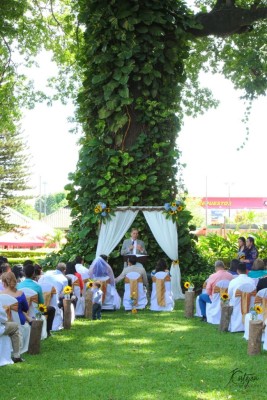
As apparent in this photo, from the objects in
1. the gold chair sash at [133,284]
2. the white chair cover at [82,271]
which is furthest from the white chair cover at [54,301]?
the gold chair sash at [133,284]

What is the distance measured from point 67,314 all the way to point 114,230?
4.88m

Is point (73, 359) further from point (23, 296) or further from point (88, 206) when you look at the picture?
point (88, 206)

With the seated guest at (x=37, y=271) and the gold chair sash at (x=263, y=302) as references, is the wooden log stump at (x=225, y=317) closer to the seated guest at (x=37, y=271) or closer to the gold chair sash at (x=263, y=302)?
the gold chair sash at (x=263, y=302)

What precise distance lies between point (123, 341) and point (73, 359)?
57.7 inches

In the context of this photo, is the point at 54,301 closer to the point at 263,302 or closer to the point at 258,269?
the point at 263,302

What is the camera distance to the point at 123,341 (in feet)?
31.9

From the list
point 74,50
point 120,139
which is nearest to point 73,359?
point 120,139

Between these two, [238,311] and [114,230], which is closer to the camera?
[238,311]

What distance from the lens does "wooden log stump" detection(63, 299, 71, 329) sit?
35.3 feet

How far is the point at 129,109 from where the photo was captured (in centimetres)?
1645

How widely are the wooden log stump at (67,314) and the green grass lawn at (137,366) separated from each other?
0.19 meters

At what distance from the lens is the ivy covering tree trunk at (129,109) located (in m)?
15.9

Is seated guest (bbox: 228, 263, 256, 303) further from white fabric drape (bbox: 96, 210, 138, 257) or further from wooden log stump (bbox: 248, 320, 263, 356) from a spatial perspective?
white fabric drape (bbox: 96, 210, 138, 257)

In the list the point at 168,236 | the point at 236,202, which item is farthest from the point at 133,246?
the point at 236,202
